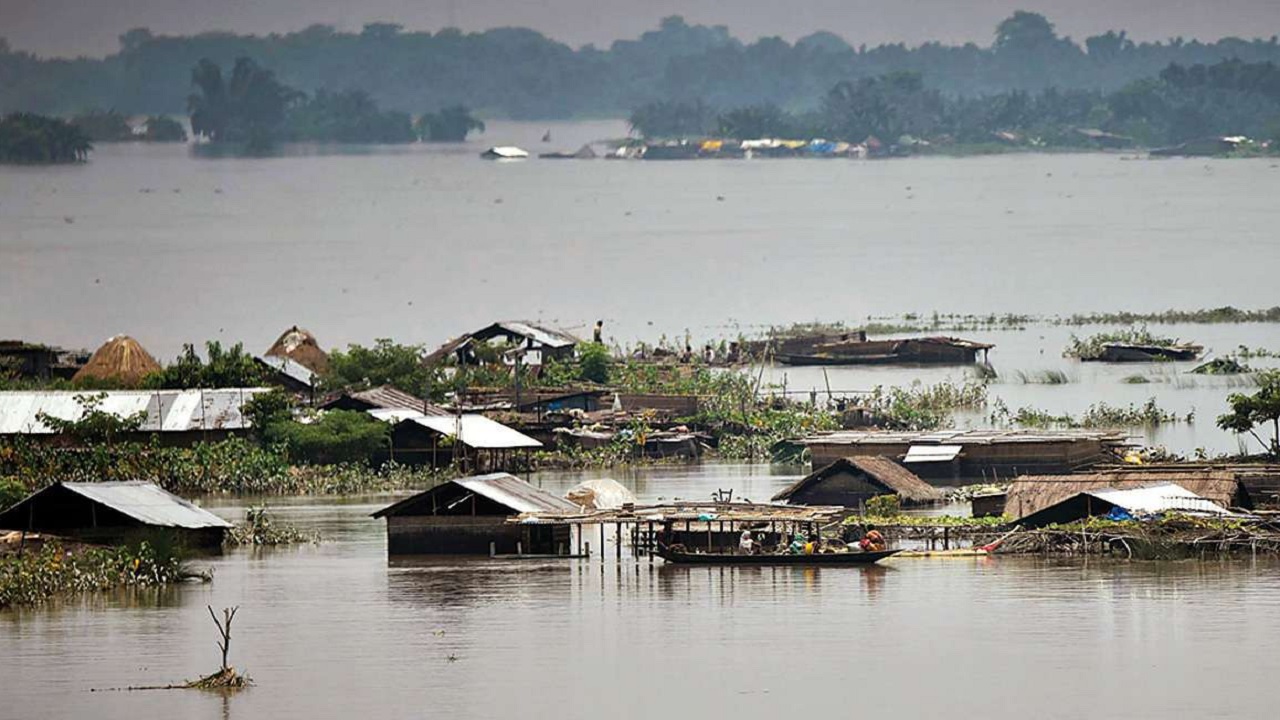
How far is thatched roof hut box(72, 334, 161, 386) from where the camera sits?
100 ft

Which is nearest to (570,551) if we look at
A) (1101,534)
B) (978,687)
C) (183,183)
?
(1101,534)

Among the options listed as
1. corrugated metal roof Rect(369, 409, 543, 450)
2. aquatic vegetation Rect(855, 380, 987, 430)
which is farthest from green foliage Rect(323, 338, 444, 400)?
aquatic vegetation Rect(855, 380, 987, 430)

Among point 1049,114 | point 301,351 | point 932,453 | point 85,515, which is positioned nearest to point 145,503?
point 85,515

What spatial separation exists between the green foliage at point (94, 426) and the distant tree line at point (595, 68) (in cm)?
11631

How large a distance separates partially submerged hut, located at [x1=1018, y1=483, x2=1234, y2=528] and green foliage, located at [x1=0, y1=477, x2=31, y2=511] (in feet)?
29.0

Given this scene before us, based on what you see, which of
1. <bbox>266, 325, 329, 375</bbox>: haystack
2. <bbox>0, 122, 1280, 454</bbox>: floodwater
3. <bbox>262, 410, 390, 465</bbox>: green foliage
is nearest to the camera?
<bbox>262, 410, 390, 465</bbox>: green foliage

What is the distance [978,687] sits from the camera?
50.8ft

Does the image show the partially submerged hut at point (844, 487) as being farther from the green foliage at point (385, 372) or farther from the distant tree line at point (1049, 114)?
the distant tree line at point (1049, 114)

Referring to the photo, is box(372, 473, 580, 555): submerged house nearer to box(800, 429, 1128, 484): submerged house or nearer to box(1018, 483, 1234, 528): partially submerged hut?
box(1018, 483, 1234, 528): partially submerged hut

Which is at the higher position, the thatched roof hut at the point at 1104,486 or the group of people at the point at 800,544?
the thatched roof hut at the point at 1104,486

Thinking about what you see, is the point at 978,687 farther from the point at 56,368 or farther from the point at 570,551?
the point at 56,368

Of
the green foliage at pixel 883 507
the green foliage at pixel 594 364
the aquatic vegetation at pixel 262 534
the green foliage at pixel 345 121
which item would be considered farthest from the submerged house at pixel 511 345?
the green foliage at pixel 345 121

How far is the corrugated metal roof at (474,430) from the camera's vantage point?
25109mm

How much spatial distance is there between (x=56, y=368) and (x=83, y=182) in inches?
3142
